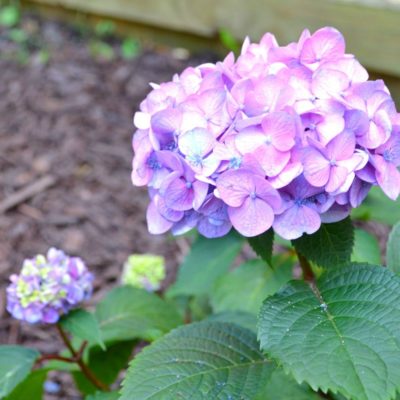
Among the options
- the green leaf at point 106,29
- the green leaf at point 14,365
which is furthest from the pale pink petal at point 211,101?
the green leaf at point 106,29

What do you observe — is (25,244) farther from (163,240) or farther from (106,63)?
(106,63)

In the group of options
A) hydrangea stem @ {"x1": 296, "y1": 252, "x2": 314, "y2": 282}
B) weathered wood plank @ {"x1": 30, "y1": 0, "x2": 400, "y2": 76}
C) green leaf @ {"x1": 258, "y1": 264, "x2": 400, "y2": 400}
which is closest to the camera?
green leaf @ {"x1": 258, "y1": 264, "x2": 400, "y2": 400}

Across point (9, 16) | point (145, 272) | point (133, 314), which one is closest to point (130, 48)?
point (9, 16)

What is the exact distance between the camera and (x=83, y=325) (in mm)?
1495

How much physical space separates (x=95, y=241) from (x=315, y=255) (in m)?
1.88

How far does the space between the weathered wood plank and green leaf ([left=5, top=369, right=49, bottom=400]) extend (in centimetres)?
207

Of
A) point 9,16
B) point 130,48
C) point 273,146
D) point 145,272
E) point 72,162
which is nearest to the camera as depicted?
point 273,146

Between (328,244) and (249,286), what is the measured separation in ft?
2.44

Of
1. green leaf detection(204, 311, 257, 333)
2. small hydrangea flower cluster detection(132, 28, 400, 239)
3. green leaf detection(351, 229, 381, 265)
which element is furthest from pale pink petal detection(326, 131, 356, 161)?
green leaf detection(351, 229, 381, 265)

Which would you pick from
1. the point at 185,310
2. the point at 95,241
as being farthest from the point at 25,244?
the point at 185,310

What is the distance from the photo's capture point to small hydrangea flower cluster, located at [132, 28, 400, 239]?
1.01 metres

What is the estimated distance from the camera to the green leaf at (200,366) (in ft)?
3.74

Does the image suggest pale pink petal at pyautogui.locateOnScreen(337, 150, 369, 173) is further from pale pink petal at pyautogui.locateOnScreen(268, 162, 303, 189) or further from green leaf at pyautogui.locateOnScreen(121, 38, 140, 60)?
green leaf at pyautogui.locateOnScreen(121, 38, 140, 60)

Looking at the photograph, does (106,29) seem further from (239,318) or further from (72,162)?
(239,318)
